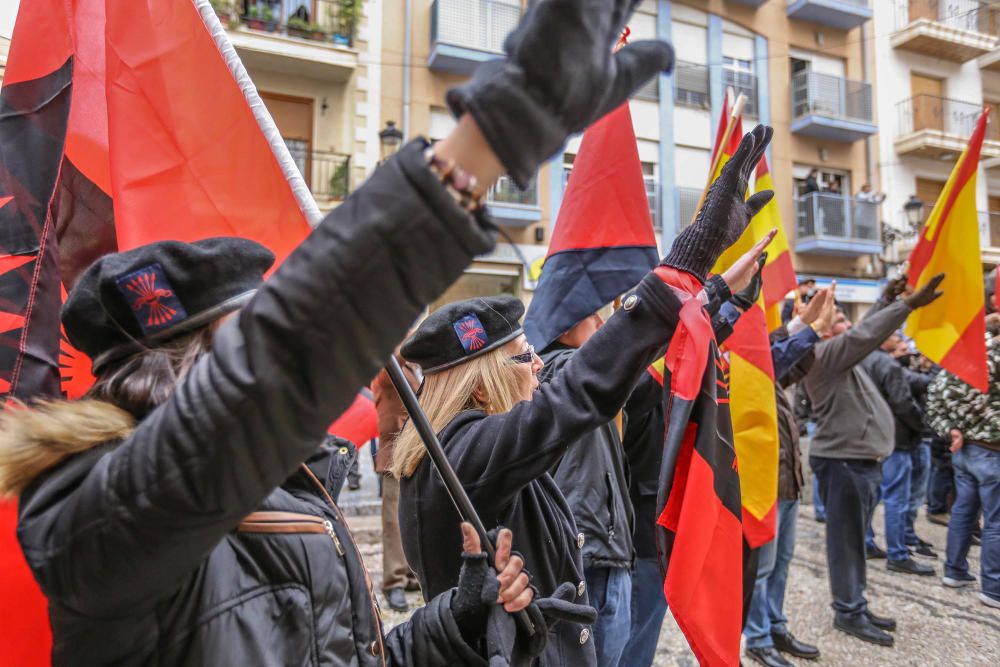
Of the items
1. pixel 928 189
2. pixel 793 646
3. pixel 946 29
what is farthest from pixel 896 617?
pixel 946 29

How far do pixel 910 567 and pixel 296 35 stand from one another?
1267 cm

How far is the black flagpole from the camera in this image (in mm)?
1257

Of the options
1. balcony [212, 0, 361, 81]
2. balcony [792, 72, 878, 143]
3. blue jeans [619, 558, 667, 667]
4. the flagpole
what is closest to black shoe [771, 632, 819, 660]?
blue jeans [619, 558, 667, 667]

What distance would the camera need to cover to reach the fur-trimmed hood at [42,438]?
92 cm

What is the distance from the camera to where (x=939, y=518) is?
7.47m

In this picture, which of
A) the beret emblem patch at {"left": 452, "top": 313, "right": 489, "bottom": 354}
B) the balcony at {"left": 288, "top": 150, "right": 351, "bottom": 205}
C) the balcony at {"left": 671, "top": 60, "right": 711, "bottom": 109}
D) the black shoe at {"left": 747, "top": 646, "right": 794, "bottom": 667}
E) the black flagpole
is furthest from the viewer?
the balcony at {"left": 671, "top": 60, "right": 711, "bottom": 109}

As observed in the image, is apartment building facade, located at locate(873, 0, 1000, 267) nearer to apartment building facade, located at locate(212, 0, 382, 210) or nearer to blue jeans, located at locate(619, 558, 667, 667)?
apartment building facade, located at locate(212, 0, 382, 210)

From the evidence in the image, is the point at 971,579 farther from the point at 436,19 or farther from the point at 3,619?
the point at 436,19

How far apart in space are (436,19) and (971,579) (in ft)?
42.8

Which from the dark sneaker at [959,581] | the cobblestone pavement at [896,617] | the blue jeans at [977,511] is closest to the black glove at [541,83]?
the cobblestone pavement at [896,617]

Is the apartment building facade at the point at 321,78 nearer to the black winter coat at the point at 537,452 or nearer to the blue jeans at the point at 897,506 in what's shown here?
the blue jeans at the point at 897,506

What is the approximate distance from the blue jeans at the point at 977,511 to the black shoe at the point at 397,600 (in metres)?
3.86

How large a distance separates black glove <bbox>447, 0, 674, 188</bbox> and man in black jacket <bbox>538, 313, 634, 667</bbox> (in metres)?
1.84

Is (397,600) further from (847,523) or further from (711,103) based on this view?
(711,103)
